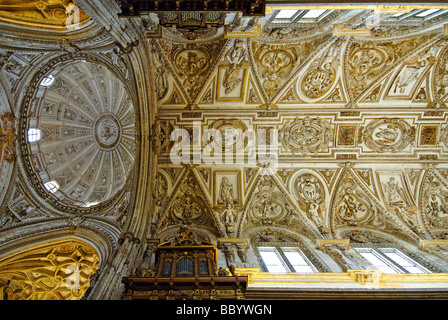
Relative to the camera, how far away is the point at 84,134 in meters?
17.3

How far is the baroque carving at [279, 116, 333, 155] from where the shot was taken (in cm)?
1444

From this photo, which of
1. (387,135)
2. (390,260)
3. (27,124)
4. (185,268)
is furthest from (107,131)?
(390,260)

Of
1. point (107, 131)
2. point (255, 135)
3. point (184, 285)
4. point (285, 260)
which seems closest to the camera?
point (184, 285)

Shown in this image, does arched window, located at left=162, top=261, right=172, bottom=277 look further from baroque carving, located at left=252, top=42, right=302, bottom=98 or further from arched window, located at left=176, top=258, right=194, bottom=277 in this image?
baroque carving, located at left=252, top=42, right=302, bottom=98

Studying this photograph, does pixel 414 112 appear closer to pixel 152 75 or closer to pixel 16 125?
pixel 152 75

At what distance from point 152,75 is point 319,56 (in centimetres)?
779

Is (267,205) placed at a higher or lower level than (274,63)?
lower

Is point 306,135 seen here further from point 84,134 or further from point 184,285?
point 84,134

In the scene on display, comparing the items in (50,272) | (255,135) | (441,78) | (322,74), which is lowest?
(50,272)

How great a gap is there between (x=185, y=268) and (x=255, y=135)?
812cm

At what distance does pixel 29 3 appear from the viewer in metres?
9.58

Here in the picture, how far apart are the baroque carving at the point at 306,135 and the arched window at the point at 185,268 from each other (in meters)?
8.30
